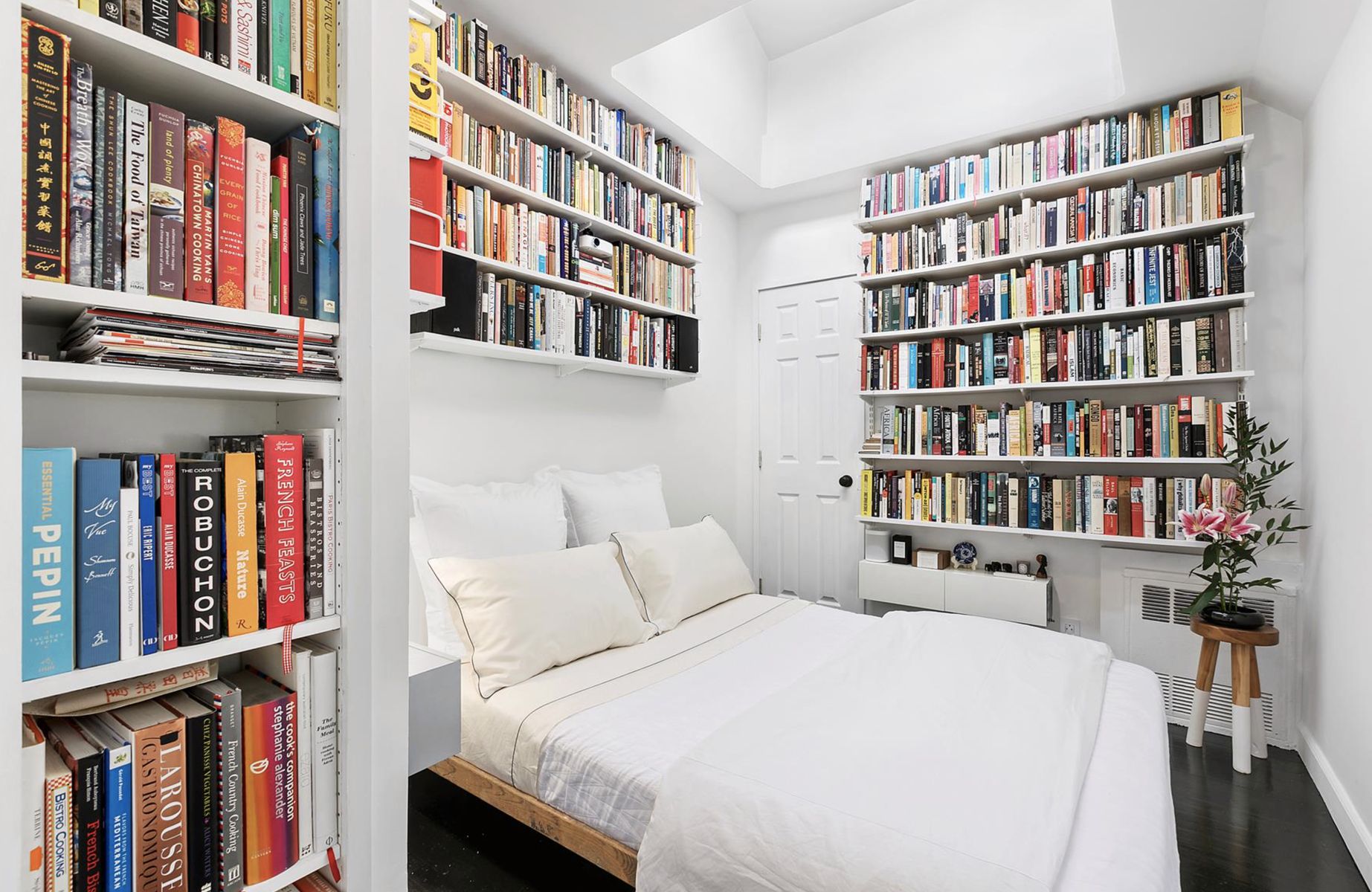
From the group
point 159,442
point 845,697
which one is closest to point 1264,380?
point 845,697

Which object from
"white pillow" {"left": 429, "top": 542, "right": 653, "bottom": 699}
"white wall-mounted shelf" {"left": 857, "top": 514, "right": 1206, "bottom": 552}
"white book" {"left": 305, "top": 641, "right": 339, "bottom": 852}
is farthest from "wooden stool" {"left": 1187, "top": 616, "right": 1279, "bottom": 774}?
"white book" {"left": 305, "top": 641, "right": 339, "bottom": 852}

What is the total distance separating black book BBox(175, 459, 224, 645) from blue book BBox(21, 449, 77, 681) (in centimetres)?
12

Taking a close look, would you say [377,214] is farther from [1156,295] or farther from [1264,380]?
[1264,380]

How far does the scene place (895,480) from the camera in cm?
354

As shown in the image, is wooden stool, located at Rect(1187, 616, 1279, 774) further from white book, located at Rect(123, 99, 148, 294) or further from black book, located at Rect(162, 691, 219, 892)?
white book, located at Rect(123, 99, 148, 294)

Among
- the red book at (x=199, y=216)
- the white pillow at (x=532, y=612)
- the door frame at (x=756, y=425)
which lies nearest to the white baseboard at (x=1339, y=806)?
the white pillow at (x=532, y=612)

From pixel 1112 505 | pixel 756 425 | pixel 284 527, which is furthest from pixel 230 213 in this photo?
pixel 756 425

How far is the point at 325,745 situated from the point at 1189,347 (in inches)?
135

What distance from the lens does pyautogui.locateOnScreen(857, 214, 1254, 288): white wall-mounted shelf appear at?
277 centimetres

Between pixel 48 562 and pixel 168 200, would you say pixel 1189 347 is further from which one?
pixel 48 562

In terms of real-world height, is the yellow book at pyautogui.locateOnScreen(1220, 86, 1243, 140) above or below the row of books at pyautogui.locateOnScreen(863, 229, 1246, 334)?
above

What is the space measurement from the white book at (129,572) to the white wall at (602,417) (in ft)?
4.96

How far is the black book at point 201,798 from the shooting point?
0.95 metres

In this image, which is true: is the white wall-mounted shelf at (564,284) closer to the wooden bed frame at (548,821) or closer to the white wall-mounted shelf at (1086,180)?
the white wall-mounted shelf at (1086,180)
